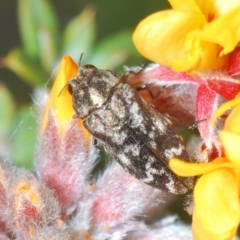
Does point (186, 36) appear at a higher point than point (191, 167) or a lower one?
higher

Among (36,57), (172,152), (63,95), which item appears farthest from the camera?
(36,57)

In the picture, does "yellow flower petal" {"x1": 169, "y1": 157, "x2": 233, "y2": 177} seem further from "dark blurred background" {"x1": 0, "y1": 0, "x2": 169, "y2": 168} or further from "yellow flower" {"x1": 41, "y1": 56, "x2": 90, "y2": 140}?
"dark blurred background" {"x1": 0, "y1": 0, "x2": 169, "y2": 168}

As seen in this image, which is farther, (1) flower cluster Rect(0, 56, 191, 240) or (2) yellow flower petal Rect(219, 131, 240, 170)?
(1) flower cluster Rect(0, 56, 191, 240)

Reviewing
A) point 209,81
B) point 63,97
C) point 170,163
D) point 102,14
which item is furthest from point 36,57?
point 170,163

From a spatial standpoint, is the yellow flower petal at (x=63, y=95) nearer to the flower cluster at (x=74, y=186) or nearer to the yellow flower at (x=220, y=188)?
the flower cluster at (x=74, y=186)

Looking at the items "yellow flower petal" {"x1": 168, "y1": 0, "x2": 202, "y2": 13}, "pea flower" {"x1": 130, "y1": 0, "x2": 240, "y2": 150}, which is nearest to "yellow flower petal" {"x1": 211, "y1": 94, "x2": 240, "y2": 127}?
"pea flower" {"x1": 130, "y1": 0, "x2": 240, "y2": 150}

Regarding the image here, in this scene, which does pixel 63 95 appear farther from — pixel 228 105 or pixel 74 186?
pixel 228 105
